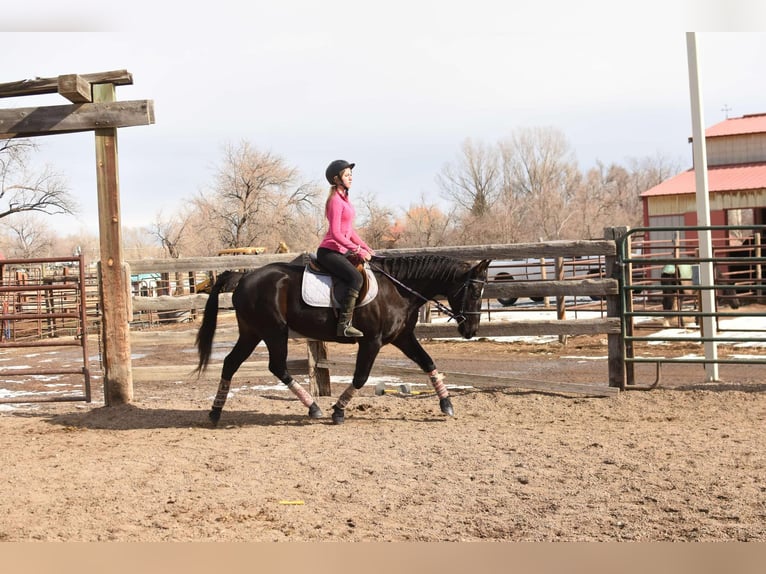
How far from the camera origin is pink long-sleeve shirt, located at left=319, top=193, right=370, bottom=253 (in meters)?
6.94

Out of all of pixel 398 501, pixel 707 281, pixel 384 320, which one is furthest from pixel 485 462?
pixel 707 281

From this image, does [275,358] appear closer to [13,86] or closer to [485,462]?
[485,462]

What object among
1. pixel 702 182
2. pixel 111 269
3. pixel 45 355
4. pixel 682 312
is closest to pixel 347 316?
pixel 111 269

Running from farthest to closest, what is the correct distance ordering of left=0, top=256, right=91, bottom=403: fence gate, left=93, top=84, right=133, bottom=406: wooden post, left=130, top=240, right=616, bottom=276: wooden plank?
left=0, top=256, right=91, bottom=403: fence gate, left=130, top=240, right=616, bottom=276: wooden plank, left=93, top=84, right=133, bottom=406: wooden post

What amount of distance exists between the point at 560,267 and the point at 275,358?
367 inches

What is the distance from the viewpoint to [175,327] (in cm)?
2247

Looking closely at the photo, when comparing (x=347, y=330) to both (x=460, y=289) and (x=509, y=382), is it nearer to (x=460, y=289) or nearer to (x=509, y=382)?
(x=460, y=289)

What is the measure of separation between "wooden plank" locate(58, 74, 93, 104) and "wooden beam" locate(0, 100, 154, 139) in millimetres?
148

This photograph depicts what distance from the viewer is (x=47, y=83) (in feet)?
26.3

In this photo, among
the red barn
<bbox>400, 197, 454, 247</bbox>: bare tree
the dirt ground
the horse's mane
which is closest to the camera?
the dirt ground

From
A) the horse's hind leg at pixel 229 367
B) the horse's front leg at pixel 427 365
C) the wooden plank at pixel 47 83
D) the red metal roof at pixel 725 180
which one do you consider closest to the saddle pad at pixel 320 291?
the horse's front leg at pixel 427 365

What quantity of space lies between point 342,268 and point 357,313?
482 millimetres

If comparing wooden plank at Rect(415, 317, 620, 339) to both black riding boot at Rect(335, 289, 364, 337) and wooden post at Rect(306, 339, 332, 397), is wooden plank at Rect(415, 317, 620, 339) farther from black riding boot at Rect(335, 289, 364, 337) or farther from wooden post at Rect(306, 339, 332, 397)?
black riding boot at Rect(335, 289, 364, 337)

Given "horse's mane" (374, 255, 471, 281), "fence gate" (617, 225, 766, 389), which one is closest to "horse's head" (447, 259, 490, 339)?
"horse's mane" (374, 255, 471, 281)
